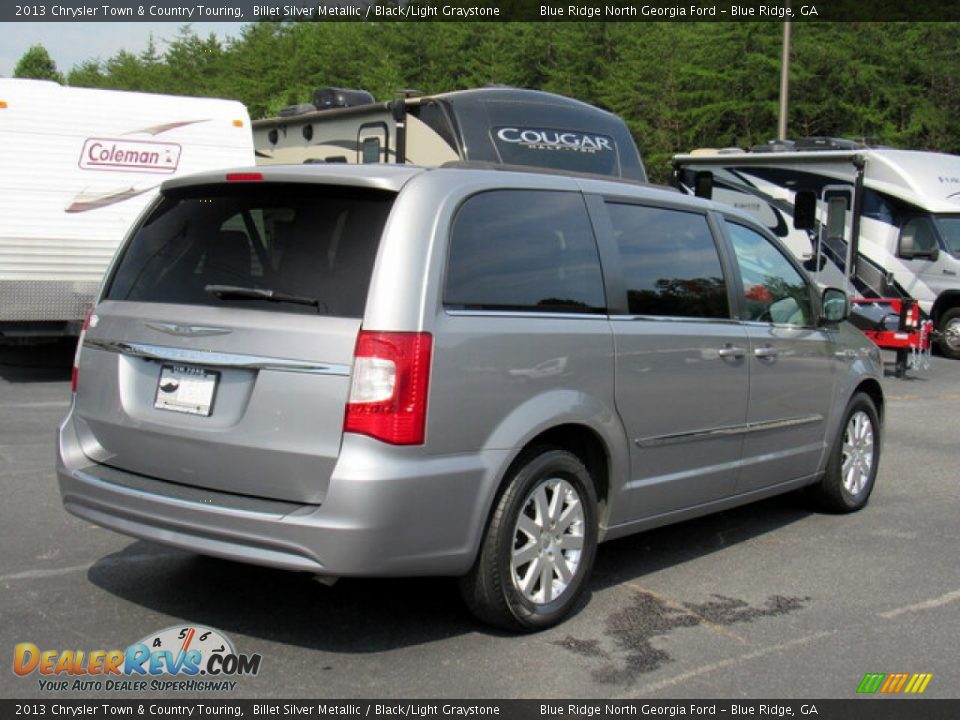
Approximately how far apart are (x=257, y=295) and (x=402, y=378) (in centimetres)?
70

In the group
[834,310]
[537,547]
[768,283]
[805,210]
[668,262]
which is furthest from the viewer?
[805,210]

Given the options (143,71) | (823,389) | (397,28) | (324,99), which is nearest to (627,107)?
(397,28)

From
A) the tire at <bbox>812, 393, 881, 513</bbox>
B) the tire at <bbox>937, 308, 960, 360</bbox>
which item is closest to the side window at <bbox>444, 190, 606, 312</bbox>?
the tire at <bbox>812, 393, 881, 513</bbox>

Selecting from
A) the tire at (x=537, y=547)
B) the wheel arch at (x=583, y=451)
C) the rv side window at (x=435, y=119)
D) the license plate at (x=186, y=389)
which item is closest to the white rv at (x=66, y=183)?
the rv side window at (x=435, y=119)

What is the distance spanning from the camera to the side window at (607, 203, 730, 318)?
5.07 metres

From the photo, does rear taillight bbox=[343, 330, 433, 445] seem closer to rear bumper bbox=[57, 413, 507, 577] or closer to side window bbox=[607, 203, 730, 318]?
rear bumper bbox=[57, 413, 507, 577]

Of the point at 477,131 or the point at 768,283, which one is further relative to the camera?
the point at 477,131

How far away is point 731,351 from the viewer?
5531 millimetres

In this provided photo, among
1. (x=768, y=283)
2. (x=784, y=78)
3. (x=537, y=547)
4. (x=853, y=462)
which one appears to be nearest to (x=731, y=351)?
(x=768, y=283)

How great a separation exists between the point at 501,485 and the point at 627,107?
86.4 feet

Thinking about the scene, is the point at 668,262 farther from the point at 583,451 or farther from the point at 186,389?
the point at 186,389

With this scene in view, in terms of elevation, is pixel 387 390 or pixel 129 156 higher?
pixel 129 156
